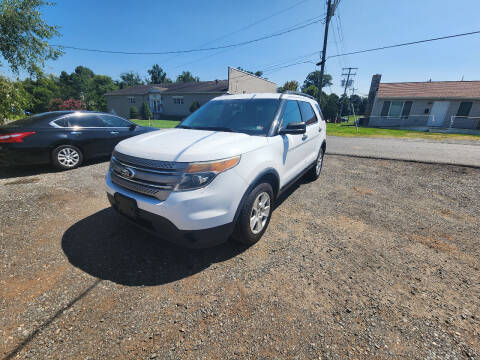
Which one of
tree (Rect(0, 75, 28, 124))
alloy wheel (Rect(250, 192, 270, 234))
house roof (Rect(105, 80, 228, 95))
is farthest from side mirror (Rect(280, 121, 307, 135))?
house roof (Rect(105, 80, 228, 95))

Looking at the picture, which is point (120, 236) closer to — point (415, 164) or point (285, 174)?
point (285, 174)

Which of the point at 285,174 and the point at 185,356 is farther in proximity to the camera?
the point at 285,174

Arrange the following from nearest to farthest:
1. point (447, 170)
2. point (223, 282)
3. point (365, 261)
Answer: point (223, 282) → point (365, 261) → point (447, 170)

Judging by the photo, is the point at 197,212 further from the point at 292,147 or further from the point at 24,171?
the point at 24,171

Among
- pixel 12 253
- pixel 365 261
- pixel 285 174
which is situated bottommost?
pixel 12 253

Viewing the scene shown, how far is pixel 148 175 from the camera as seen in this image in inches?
84.0

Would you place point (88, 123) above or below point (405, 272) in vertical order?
above

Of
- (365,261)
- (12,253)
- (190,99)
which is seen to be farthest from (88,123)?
(190,99)

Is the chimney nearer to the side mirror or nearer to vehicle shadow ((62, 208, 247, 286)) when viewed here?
the side mirror

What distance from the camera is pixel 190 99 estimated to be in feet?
97.3

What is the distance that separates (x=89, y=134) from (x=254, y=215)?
5285 mm

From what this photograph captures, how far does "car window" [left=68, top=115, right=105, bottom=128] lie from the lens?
5.30 m

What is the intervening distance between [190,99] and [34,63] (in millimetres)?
21594

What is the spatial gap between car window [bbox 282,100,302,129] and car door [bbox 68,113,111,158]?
5079 mm
